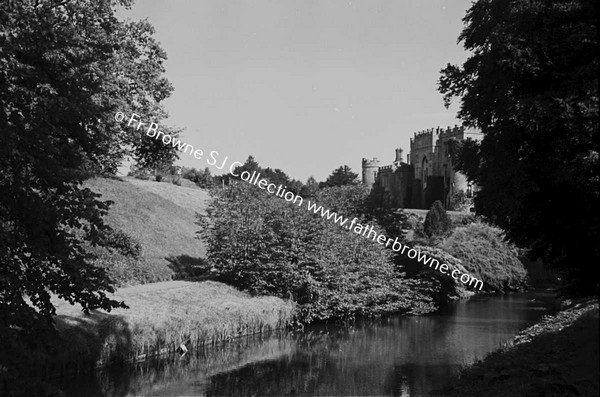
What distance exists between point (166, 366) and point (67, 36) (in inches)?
488

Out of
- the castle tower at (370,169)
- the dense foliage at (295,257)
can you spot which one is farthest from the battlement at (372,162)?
the dense foliage at (295,257)

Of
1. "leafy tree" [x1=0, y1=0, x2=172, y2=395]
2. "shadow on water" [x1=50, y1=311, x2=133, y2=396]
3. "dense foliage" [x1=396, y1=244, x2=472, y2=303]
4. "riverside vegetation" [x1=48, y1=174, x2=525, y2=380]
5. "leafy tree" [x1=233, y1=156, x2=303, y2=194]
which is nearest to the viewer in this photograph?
"leafy tree" [x1=0, y1=0, x2=172, y2=395]

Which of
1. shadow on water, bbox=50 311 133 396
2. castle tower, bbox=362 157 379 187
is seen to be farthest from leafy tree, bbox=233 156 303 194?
shadow on water, bbox=50 311 133 396

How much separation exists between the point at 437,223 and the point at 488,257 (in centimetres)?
1547

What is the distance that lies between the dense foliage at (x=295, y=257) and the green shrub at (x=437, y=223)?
2896cm

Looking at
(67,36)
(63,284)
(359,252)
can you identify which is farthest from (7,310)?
(359,252)

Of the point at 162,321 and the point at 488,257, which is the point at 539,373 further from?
the point at 488,257

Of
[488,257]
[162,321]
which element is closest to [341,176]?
[488,257]

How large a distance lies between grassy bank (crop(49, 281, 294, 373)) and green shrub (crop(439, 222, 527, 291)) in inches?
916

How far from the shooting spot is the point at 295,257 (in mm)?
33375

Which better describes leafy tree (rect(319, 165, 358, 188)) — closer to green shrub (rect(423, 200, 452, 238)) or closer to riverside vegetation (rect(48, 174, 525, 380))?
green shrub (rect(423, 200, 452, 238))

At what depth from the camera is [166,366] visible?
21.8 meters

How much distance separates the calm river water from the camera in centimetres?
1912

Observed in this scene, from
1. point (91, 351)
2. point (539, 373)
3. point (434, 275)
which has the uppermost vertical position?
point (434, 275)
